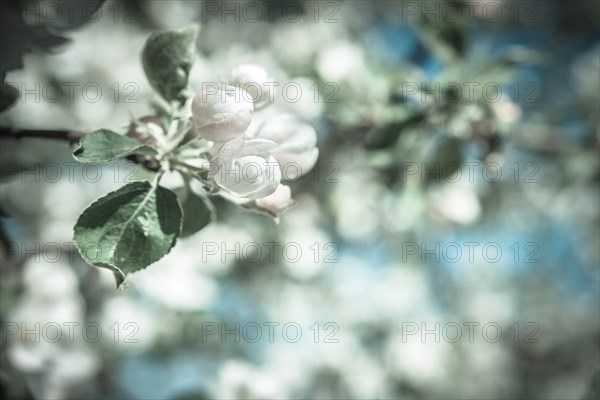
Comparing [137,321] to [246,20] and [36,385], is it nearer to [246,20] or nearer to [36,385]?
[36,385]

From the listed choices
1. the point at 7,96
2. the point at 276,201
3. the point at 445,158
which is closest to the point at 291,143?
the point at 276,201

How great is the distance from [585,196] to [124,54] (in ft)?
7.60

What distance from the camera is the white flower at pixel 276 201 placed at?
26.6 inches

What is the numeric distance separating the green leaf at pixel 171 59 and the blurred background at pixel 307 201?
68mm

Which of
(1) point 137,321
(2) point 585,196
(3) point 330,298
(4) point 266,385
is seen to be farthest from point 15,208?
(2) point 585,196

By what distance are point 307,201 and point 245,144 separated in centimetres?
128

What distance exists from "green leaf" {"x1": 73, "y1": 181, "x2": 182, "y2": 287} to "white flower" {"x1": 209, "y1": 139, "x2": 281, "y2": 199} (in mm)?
66

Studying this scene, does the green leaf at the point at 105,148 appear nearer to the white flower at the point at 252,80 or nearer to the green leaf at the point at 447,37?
the white flower at the point at 252,80

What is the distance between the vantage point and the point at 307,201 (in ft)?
6.32

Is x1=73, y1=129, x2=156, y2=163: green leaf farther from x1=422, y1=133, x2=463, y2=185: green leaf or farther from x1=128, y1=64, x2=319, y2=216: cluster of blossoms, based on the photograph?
x1=422, y1=133, x2=463, y2=185: green leaf

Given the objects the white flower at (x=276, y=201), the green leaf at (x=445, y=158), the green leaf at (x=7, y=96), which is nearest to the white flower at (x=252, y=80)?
the white flower at (x=276, y=201)

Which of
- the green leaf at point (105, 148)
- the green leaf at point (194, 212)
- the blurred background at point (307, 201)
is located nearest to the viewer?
the green leaf at point (105, 148)

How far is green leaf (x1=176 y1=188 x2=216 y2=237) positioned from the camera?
72cm

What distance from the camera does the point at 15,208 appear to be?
1.82 metres
